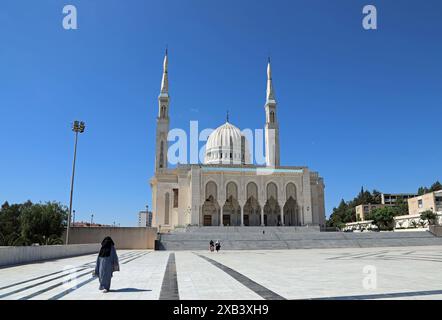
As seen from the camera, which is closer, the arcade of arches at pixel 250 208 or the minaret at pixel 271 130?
the arcade of arches at pixel 250 208

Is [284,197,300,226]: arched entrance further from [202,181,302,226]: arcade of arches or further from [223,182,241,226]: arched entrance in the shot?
[223,182,241,226]: arched entrance

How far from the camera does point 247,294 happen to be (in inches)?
256

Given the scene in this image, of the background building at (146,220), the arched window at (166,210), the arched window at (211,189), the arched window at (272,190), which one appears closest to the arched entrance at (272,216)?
the arched window at (272,190)

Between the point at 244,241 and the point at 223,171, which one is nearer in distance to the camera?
the point at 244,241

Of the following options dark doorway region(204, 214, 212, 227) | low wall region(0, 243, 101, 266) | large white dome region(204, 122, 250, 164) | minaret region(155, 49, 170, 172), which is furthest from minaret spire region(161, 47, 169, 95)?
low wall region(0, 243, 101, 266)

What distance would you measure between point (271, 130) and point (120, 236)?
25.2m

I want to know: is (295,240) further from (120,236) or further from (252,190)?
(120,236)

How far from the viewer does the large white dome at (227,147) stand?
51781 mm

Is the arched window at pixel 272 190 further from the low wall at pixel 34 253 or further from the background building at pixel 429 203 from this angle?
the background building at pixel 429 203

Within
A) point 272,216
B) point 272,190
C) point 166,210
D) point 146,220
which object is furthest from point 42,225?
point 146,220
